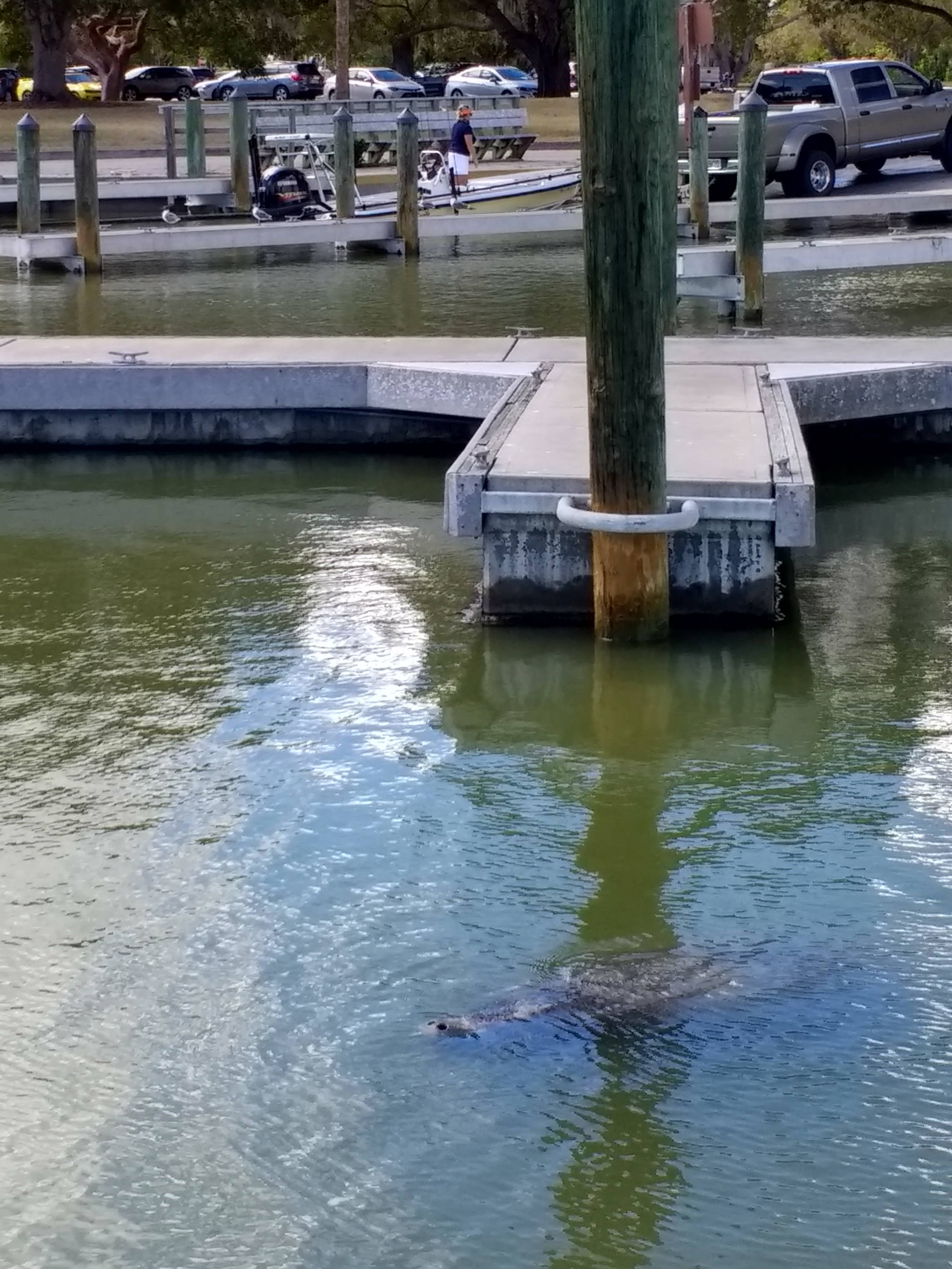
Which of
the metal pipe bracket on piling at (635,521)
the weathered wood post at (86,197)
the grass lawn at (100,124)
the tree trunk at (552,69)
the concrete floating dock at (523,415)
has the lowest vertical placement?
the metal pipe bracket on piling at (635,521)

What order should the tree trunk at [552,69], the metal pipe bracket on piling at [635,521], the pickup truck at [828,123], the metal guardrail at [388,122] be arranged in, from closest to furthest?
the metal pipe bracket on piling at [635,521] → the metal guardrail at [388,122] → the pickup truck at [828,123] → the tree trunk at [552,69]

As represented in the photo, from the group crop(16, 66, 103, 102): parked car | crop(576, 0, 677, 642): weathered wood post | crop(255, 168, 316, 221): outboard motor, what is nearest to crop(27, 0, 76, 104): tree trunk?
crop(16, 66, 103, 102): parked car

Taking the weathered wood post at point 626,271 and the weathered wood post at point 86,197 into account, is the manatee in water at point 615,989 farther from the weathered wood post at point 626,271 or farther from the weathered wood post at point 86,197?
the weathered wood post at point 86,197

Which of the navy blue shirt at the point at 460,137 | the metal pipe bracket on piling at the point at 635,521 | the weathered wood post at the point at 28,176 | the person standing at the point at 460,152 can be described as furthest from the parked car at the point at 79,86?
the metal pipe bracket on piling at the point at 635,521

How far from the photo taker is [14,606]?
8.42 metres

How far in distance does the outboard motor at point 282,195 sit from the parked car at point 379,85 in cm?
2228

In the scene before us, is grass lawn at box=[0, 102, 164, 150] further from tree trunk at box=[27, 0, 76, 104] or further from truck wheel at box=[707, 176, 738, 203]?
truck wheel at box=[707, 176, 738, 203]

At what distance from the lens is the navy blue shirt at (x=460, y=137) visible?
850 inches

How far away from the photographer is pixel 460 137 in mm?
21750

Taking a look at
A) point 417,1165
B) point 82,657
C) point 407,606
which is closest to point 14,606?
point 82,657

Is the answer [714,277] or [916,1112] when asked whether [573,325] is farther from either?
[916,1112]

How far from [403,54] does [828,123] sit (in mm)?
33593

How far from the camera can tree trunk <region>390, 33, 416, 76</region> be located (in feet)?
173

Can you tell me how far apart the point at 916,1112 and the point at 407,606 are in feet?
14.5
